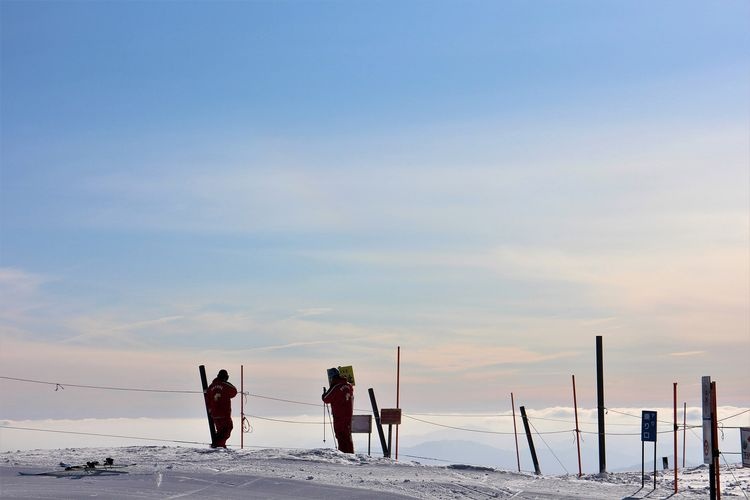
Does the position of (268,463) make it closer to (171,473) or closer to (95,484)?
(171,473)

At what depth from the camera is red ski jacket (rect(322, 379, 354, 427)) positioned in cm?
2364

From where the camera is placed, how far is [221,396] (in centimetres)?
2347

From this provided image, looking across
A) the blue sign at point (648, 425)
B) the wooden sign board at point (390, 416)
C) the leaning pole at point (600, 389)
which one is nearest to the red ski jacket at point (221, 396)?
the wooden sign board at point (390, 416)

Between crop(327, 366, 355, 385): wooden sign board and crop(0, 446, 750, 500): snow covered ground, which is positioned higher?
crop(327, 366, 355, 385): wooden sign board

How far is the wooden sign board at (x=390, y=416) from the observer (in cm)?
2564

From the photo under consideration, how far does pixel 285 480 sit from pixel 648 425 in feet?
26.2

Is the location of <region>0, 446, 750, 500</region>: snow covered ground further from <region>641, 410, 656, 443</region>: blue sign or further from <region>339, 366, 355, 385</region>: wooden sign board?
<region>339, 366, 355, 385</region>: wooden sign board

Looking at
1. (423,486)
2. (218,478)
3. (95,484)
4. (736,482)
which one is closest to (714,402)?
(423,486)

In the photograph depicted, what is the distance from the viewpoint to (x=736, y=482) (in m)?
22.1

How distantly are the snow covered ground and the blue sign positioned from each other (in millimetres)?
1074

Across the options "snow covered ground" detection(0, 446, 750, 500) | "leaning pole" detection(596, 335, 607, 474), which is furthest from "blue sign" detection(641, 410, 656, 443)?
"leaning pole" detection(596, 335, 607, 474)

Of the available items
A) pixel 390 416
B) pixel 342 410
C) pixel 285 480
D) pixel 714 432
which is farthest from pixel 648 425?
pixel 285 480

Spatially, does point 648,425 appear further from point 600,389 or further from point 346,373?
point 346,373

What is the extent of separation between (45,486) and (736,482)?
1509 centimetres
